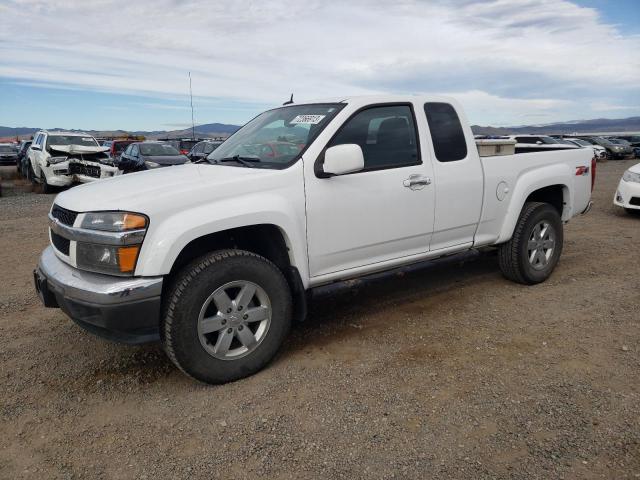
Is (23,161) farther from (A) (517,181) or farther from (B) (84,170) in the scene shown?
(A) (517,181)

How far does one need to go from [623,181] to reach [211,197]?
28.4ft

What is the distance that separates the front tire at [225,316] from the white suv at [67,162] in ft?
36.9

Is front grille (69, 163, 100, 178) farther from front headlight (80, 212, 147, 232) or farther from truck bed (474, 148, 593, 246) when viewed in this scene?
truck bed (474, 148, 593, 246)

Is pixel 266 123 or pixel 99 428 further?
pixel 266 123

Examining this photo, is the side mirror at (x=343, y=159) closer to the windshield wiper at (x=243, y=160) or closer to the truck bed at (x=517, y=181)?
the windshield wiper at (x=243, y=160)

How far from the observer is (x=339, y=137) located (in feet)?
12.0

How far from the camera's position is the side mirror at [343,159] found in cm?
333

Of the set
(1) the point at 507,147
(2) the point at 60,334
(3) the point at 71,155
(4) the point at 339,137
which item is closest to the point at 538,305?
(1) the point at 507,147

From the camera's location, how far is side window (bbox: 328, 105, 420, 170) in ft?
12.3

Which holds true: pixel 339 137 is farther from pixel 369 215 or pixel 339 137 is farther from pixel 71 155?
pixel 71 155

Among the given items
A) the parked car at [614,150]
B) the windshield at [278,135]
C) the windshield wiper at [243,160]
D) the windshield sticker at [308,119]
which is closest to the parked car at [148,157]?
the windshield at [278,135]

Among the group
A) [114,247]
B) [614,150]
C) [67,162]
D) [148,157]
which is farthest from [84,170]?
[614,150]

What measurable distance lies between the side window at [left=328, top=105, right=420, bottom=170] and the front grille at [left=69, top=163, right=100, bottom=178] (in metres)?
11.7

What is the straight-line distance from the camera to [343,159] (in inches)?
131
